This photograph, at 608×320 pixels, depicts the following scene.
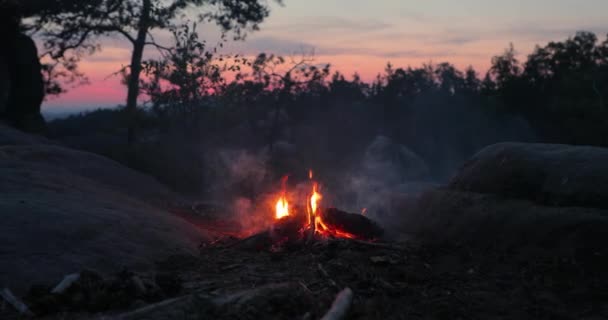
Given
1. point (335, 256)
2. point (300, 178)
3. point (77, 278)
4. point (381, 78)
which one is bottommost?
point (300, 178)

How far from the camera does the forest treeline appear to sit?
76.3 ft

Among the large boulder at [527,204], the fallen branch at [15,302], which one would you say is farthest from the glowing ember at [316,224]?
the fallen branch at [15,302]

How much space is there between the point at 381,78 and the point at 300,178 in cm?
1667

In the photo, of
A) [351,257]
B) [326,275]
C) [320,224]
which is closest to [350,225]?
[320,224]

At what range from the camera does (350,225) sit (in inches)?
353

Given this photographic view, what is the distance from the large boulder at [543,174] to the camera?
23.3ft

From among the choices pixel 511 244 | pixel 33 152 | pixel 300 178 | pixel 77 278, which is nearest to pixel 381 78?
Answer: pixel 300 178

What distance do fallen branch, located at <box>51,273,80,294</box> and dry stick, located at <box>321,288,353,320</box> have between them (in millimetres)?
2518

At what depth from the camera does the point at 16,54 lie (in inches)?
848

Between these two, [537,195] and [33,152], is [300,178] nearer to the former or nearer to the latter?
[33,152]

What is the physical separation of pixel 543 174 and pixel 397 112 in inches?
953

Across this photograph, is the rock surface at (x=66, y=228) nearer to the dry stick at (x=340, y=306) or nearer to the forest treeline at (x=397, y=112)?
the dry stick at (x=340, y=306)

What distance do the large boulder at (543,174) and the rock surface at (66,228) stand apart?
4.83m

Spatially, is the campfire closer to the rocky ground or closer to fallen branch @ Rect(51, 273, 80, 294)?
the rocky ground
